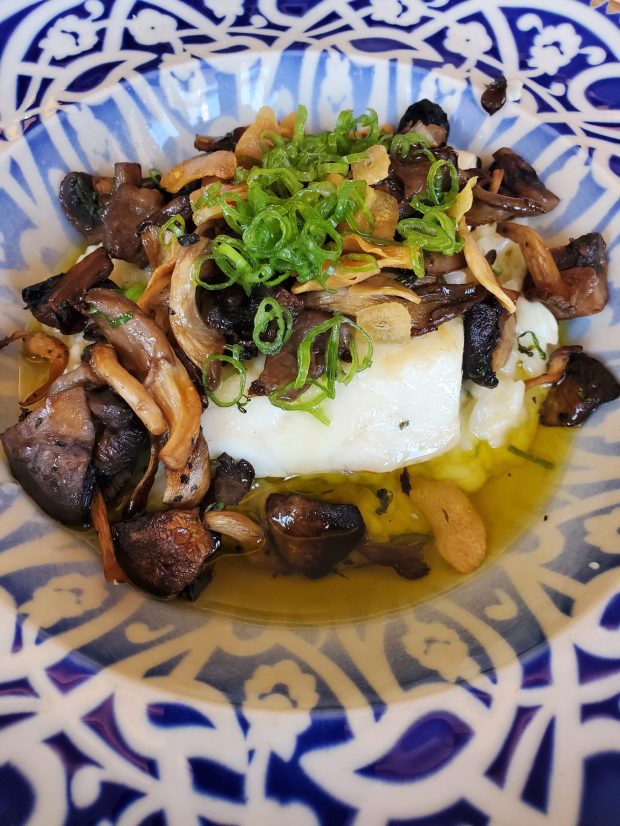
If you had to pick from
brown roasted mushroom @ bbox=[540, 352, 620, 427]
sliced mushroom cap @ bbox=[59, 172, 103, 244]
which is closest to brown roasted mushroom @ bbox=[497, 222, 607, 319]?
brown roasted mushroom @ bbox=[540, 352, 620, 427]

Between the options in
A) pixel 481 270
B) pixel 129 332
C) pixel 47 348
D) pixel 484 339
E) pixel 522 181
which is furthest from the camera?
pixel 522 181

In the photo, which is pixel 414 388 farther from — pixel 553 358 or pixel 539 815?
pixel 539 815

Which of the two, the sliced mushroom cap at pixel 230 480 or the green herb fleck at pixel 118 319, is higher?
the green herb fleck at pixel 118 319

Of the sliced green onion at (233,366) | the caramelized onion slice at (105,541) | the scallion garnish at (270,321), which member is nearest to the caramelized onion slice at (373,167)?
the scallion garnish at (270,321)

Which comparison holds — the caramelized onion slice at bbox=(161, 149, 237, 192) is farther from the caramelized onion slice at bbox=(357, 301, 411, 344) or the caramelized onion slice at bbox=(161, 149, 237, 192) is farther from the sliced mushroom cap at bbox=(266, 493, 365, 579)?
the sliced mushroom cap at bbox=(266, 493, 365, 579)

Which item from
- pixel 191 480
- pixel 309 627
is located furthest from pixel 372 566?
pixel 191 480

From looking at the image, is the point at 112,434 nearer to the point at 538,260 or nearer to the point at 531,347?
the point at 531,347

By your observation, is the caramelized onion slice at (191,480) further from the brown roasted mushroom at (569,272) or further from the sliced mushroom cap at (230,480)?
the brown roasted mushroom at (569,272)

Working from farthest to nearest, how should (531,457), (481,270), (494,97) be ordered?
(494,97), (531,457), (481,270)
